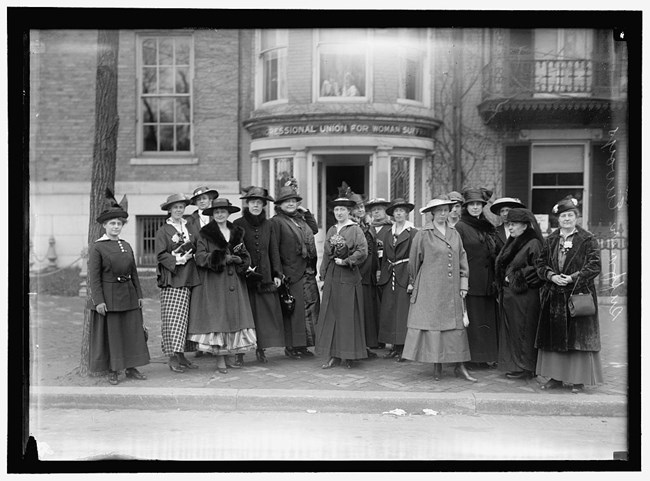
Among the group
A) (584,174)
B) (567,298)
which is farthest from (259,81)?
(567,298)

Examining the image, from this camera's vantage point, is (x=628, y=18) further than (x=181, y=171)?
No

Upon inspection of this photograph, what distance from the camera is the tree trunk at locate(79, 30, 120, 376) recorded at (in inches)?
307

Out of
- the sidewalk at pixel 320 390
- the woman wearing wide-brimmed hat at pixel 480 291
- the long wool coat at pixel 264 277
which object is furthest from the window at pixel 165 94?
the woman wearing wide-brimmed hat at pixel 480 291

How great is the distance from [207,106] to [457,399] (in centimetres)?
891

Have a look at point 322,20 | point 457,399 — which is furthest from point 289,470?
point 322,20

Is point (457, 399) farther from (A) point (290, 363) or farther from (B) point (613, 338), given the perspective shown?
(B) point (613, 338)

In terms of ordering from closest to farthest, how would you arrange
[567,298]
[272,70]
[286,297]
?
[567,298] < [286,297] < [272,70]

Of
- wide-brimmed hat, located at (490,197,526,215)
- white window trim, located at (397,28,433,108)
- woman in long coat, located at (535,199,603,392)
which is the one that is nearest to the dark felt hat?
wide-brimmed hat, located at (490,197,526,215)

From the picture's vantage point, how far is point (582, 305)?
6957 mm

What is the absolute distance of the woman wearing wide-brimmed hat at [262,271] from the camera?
27.2 feet

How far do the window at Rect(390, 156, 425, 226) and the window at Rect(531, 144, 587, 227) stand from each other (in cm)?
217

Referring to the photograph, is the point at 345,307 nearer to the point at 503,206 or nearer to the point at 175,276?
the point at 175,276

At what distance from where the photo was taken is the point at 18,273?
18.4 ft

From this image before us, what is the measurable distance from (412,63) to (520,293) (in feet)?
16.5
